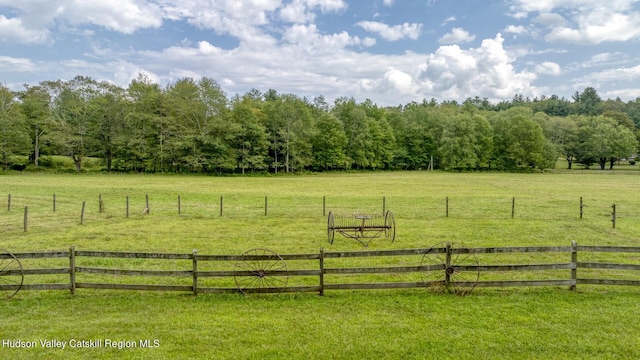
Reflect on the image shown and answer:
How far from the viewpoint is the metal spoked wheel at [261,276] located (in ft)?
28.7

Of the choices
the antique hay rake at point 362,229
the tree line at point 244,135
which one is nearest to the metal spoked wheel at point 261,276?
the antique hay rake at point 362,229

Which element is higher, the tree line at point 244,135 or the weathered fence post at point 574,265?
the tree line at point 244,135

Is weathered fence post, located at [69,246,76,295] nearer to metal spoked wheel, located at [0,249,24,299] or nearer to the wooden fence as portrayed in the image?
the wooden fence

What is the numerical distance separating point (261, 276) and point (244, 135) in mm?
58744

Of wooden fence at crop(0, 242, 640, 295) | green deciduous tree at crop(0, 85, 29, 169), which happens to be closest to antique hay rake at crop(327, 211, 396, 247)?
wooden fence at crop(0, 242, 640, 295)

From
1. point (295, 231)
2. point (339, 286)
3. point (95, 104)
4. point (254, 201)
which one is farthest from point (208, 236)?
point (95, 104)

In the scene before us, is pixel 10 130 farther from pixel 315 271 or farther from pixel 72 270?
pixel 315 271

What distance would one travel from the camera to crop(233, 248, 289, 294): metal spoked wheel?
8.73m

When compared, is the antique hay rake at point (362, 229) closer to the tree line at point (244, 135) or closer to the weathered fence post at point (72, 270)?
the weathered fence post at point (72, 270)

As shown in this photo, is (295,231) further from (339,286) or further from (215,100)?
(215,100)

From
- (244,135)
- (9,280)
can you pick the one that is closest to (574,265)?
(9,280)

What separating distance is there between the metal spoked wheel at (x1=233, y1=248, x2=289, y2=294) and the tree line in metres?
54.3

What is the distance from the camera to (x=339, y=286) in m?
9.01

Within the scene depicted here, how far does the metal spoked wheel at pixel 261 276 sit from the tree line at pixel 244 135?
54.3 m
